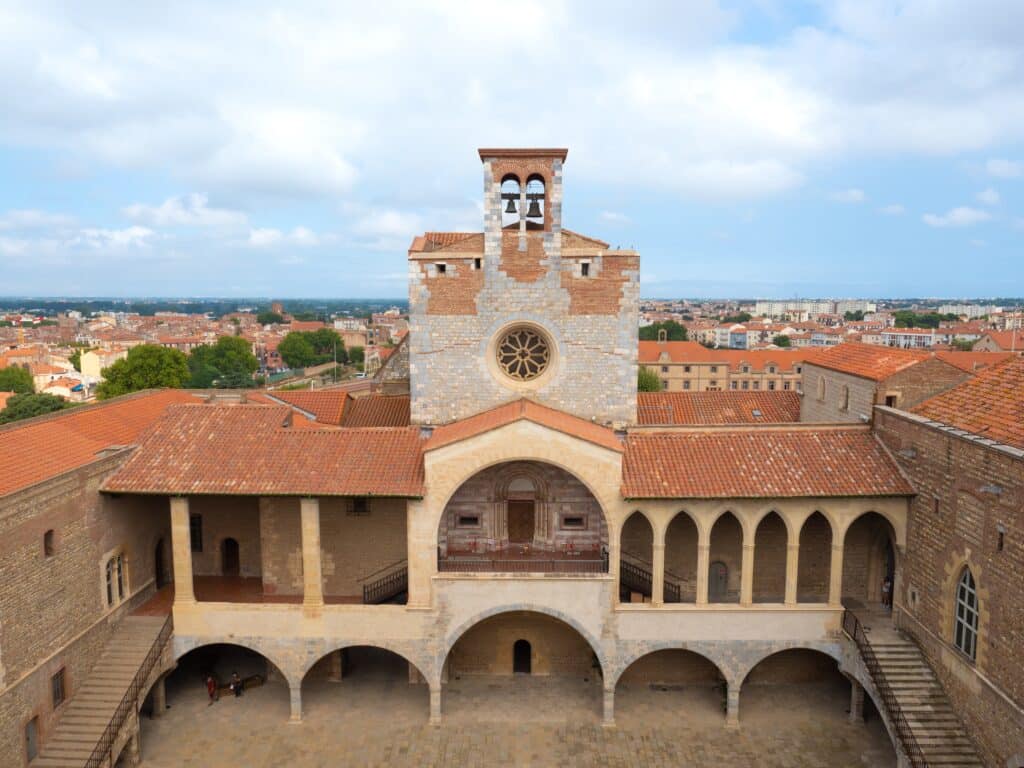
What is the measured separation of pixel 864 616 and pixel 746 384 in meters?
62.6

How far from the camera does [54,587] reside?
718 inches

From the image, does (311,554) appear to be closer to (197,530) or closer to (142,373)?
(197,530)

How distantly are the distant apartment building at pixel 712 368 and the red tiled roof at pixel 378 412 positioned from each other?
50877 mm

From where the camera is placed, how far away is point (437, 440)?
21.1m

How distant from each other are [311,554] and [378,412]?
949cm

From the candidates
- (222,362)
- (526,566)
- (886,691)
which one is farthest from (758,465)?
(222,362)

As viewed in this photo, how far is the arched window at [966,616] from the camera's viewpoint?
56.4 ft

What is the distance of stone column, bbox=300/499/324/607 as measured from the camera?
20609mm

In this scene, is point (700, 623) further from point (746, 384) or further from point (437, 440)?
point (746, 384)

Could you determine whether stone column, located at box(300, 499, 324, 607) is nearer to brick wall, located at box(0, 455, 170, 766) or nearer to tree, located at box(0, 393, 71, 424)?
brick wall, located at box(0, 455, 170, 766)

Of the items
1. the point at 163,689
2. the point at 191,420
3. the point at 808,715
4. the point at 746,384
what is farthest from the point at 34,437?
the point at 746,384

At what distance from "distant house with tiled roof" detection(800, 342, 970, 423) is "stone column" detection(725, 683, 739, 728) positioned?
31.0 feet

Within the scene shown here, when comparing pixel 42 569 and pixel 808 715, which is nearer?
pixel 42 569

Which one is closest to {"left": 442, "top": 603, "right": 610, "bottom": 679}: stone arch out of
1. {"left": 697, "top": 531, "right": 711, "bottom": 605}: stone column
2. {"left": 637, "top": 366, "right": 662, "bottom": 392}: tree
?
{"left": 697, "top": 531, "right": 711, "bottom": 605}: stone column
